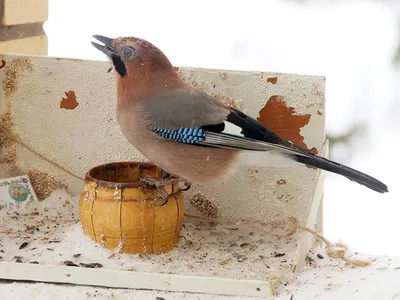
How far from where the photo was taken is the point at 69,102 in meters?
2.64

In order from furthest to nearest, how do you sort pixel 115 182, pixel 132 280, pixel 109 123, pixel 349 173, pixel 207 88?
1. pixel 109 123
2. pixel 207 88
3. pixel 115 182
4. pixel 349 173
5. pixel 132 280

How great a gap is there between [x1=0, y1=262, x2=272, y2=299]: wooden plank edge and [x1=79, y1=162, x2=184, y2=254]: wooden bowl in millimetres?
297

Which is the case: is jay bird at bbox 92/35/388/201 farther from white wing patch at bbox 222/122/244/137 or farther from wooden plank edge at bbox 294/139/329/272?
wooden plank edge at bbox 294/139/329/272

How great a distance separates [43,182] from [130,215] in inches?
20.6

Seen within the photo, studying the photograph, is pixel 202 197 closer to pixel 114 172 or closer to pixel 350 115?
pixel 114 172

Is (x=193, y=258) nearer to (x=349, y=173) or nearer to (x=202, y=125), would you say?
(x=202, y=125)

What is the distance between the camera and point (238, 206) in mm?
2604

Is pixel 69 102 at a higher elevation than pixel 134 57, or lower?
lower

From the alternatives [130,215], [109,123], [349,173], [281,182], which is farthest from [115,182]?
[349,173]

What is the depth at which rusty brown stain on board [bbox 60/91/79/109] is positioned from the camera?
2635mm

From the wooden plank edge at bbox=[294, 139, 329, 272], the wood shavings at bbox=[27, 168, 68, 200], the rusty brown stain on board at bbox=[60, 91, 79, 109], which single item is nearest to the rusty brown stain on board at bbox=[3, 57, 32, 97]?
the rusty brown stain on board at bbox=[60, 91, 79, 109]

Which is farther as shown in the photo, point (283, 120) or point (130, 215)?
point (283, 120)

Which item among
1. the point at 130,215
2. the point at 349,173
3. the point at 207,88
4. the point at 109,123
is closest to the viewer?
the point at 349,173

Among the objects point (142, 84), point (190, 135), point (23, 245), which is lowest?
point (23, 245)
